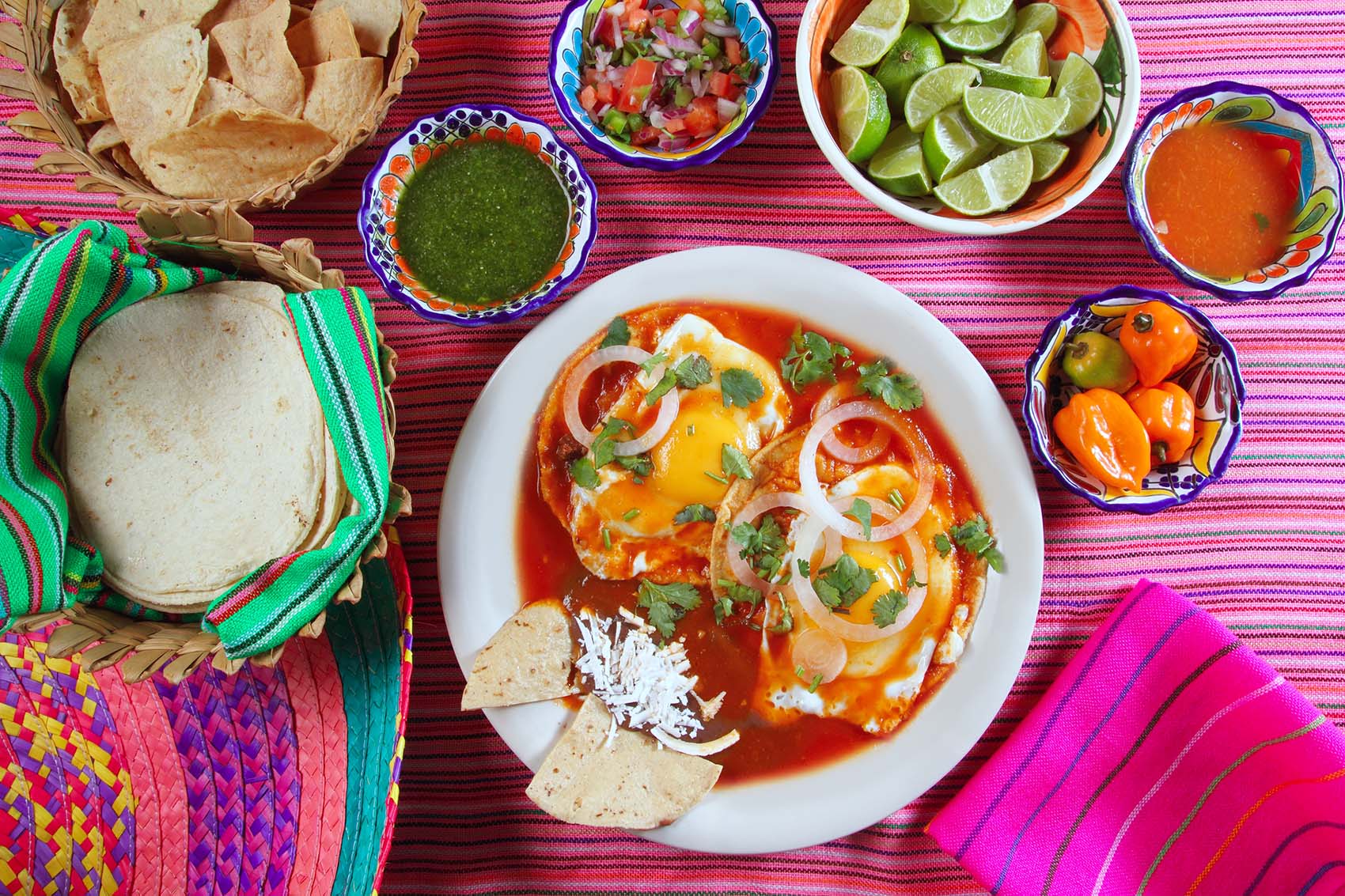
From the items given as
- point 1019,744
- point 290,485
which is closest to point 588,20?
point 290,485

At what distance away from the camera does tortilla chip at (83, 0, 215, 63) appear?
293 centimetres

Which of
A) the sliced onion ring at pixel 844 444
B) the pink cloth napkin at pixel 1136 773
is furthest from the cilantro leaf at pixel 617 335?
the pink cloth napkin at pixel 1136 773

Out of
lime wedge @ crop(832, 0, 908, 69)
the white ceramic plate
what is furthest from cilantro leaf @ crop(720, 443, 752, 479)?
lime wedge @ crop(832, 0, 908, 69)

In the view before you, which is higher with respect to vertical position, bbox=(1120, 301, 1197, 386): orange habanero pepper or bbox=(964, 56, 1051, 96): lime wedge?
bbox=(964, 56, 1051, 96): lime wedge

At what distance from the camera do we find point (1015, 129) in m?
2.86

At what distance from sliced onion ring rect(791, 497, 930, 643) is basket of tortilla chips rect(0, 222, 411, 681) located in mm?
1428

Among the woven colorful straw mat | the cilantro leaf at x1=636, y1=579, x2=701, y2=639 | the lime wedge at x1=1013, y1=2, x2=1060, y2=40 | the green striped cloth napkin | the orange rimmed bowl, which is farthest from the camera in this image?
the cilantro leaf at x1=636, y1=579, x2=701, y2=639

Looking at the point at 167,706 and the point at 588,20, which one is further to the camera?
the point at 588,20

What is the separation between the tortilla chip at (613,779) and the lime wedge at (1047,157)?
2.32 m

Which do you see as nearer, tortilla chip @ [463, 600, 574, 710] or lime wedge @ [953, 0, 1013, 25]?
lime wedge @ [953, 0, 1013, 25]

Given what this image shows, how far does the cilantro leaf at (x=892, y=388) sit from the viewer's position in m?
Answer: 3.10

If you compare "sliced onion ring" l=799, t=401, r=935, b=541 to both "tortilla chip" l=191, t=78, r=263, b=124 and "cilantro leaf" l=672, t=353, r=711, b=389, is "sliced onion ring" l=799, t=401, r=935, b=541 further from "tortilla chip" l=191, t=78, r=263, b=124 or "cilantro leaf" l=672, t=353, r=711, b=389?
"tortilla chip" l=191, t=78, r=263, b=124

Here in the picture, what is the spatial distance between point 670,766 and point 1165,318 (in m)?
2.27

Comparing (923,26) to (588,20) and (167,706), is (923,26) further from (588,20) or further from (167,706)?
(167,706)
